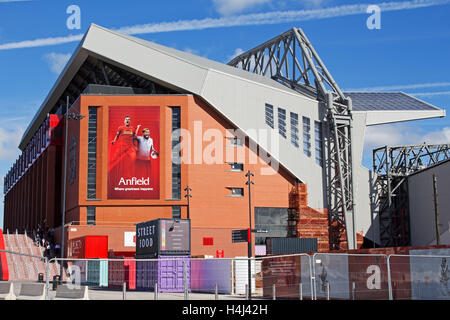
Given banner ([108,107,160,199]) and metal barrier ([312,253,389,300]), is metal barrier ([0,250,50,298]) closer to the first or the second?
banner ([108,107,160,199])

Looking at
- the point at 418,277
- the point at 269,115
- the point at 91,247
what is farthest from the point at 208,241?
the point at 418,277

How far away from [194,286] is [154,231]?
301 inches

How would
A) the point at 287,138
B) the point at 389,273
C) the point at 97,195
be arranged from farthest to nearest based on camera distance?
the point at 287,138
the point at 97,195
the point at 389,273

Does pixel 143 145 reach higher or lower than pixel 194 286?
higher

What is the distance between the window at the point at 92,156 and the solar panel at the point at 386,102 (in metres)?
32.3

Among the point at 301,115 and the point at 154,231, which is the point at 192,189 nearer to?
the point at 301,115

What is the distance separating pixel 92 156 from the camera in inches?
2463

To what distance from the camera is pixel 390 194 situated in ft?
234

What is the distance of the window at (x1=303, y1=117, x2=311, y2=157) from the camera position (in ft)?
227

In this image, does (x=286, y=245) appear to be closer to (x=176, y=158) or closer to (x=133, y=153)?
(x=176, y=158)

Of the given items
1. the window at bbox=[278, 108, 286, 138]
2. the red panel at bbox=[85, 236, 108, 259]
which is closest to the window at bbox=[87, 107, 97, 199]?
the red panel at bbox=[85, 236, 108, 259]

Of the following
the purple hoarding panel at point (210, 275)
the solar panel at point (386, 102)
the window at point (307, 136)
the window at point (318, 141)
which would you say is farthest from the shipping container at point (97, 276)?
the solar panel at point (386, 102)

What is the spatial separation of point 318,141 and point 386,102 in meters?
18.5
